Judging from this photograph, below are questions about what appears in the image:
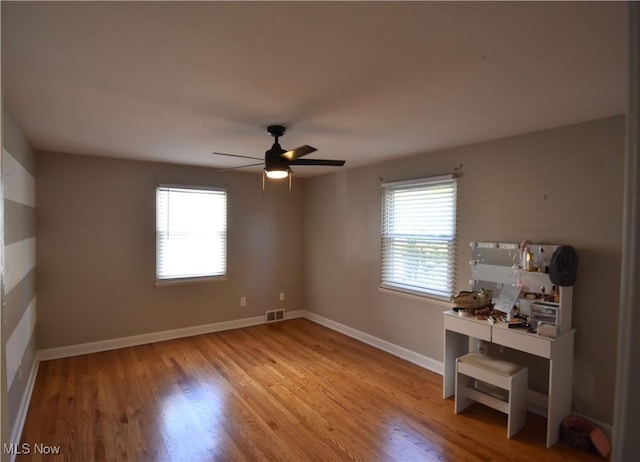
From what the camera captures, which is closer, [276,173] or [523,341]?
[523,341]

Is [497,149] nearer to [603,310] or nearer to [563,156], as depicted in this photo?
[563,156]

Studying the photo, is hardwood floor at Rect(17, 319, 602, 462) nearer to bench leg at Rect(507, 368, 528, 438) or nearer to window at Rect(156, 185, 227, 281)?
bench leg at Rect(507, 368, 528, 438)

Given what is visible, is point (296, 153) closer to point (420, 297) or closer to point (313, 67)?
point (313, 67)

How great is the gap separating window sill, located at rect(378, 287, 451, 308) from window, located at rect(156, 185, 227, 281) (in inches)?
Result: 97.5

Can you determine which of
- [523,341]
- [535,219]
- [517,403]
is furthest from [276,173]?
[517,403]

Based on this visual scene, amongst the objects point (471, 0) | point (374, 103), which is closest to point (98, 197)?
point (374, 103)

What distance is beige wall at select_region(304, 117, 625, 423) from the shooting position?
8.67ft

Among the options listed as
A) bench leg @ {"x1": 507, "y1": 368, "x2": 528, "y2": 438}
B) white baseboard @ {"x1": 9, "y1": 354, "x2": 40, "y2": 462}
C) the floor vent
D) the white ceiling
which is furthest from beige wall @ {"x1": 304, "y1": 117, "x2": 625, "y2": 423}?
white baseboard @ {"x1": 9, "y1": 354, "x2": 40, "y2": 462}

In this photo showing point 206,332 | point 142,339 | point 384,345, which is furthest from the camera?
point 206,332

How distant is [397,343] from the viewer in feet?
14.1

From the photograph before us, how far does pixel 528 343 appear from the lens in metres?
2.67

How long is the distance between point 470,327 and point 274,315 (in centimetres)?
343

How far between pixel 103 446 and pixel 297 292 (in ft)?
12.3

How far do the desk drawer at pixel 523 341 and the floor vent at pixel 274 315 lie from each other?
3608 mm
